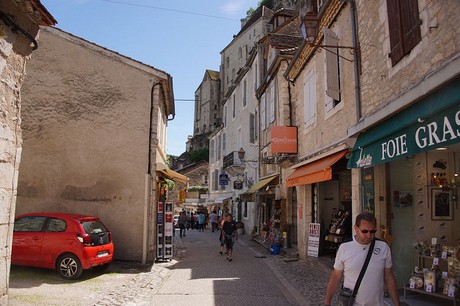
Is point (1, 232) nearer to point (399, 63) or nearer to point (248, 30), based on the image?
point (399, 63)

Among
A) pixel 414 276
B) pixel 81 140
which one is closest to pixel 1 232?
pixel 414 276

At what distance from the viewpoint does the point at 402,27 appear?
5957 millimetres

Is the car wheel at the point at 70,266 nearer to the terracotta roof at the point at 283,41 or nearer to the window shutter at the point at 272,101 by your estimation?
the window shutter at the point at 272,101

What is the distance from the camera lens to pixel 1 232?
430 centimetres

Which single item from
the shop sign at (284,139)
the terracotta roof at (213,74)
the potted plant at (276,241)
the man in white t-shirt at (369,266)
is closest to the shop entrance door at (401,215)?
the man in white t-shirt at (369,266)

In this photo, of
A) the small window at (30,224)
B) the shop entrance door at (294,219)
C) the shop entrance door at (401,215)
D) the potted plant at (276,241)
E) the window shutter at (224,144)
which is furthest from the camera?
the window shutter at (224,144)

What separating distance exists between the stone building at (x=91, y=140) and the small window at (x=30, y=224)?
7.09 ft

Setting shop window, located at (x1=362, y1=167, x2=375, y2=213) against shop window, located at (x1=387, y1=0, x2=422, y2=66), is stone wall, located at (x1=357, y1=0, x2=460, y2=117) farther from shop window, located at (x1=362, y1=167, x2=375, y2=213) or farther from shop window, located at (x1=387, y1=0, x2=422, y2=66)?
shop window, located at (x1=362, y1=167, x2=375, y2=213)

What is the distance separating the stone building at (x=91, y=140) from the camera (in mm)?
11297

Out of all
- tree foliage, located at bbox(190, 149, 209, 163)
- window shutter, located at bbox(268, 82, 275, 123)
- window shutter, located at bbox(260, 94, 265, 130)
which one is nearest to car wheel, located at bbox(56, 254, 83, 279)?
window shutter, located at bbox(268, 82, 275, 123)

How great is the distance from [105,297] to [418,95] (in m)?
6.40

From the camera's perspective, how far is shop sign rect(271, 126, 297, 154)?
43.0 ft

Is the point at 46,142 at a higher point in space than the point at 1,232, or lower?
higher

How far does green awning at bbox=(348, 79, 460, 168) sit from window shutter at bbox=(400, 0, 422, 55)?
37.9 inches
